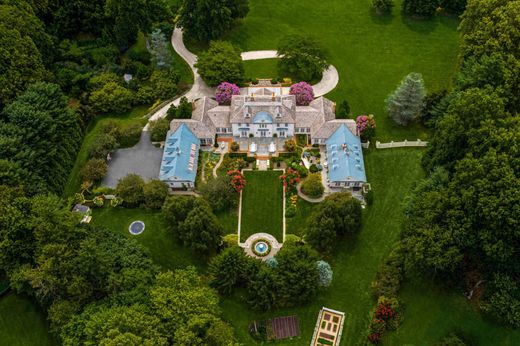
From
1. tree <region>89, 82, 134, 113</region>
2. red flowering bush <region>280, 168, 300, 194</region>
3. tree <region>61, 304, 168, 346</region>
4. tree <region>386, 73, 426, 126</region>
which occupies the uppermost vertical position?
tree <region>89, 82, 134, 113</region>

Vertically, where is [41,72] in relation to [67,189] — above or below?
above

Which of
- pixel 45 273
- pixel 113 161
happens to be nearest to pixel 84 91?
pixel 113 161

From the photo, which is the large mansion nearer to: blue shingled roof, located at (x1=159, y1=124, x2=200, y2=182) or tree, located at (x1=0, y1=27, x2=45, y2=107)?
blue shingled roof, located at (x1=159, y1=124, x2=200, y2=182)

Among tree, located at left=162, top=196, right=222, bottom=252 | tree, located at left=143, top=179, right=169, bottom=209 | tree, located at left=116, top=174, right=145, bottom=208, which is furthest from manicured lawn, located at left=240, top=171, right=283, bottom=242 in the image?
tree, located at left=116, top=174, right=145, bottom=208

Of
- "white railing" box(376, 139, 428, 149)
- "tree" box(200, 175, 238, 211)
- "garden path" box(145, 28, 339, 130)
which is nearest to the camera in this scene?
"tree" box(200, 175, 238, 211)

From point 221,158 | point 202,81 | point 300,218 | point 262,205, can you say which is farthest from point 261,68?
point 300,218

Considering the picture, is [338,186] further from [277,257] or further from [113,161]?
[113,161]

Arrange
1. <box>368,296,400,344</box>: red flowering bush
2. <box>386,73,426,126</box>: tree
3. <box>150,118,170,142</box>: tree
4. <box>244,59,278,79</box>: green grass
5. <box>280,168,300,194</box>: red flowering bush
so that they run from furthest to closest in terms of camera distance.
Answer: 1. <box>244,59,278,79</box>: green grass
2. <box>150,118,170,142</box>: tree
3. <box>386,73,426,126</box>: tree
4. <box>280,168,300,194</box>: red flowering bush
5. <box>368,296,400,344</box>: red flowering bush
